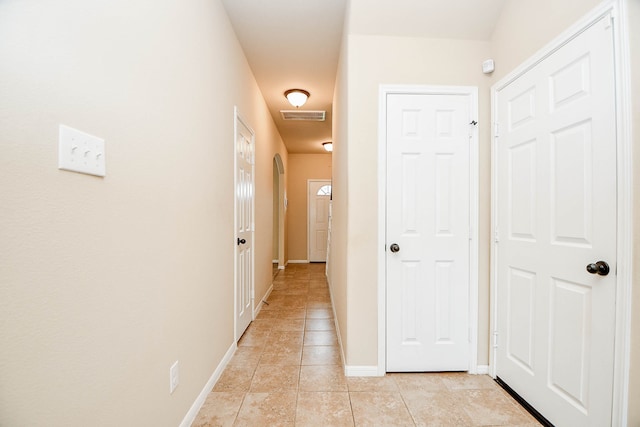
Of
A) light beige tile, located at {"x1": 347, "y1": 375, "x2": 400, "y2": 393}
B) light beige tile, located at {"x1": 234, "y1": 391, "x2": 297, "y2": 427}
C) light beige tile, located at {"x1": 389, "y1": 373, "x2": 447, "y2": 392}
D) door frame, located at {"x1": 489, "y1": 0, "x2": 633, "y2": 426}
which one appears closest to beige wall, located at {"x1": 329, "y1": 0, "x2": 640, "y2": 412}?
light beige tile, located at {"x1": 347, "y1": 375, "x2": 400, "y2": 393}

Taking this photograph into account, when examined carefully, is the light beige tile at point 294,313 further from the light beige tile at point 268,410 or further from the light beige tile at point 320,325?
the light beige tile at point 268,410

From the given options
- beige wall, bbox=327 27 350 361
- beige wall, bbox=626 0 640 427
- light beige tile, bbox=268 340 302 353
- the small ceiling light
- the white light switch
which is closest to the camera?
the white light switch

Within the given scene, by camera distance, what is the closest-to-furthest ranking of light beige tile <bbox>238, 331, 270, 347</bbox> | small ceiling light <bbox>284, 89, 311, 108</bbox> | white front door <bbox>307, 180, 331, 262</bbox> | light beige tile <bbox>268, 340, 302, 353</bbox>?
light beige tile <bbox>268, 340, 302, 353</bbox> → light beige tile <bbox>238, 331, 270, 347</bbox> → small ceiling light <bbox>284, 89, 311, 108</bbox> → white front door <bbox>307, 180, 331, 262</bbox>

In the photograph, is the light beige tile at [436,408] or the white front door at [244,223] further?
the white front door at [244,223]

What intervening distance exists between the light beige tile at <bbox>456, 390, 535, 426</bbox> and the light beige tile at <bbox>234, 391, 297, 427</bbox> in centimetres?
106

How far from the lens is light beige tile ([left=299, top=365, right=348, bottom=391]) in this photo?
6.66 feet

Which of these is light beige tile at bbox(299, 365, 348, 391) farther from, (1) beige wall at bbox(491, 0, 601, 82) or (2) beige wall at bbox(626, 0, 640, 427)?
(1) beige wall at bbox(491, 0, 601, 82)

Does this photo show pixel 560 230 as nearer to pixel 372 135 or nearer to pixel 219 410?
pixel 372 135

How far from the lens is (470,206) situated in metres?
2.20

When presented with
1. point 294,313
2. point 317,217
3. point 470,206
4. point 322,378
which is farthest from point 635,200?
point 317,217

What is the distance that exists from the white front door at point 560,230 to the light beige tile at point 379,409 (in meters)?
0.78

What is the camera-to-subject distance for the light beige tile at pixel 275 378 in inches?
79.3

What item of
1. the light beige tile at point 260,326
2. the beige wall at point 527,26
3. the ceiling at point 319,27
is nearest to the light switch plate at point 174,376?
the light beige tile at point 260,326

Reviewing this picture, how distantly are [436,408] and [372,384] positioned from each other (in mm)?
433
